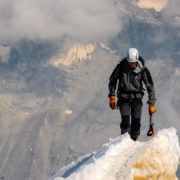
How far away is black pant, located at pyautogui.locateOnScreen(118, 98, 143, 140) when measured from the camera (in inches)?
652

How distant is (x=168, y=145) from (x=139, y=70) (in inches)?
222

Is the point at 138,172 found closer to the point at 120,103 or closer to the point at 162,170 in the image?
the point at 162,170

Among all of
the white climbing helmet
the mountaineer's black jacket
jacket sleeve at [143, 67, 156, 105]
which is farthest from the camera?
jacket sleeve at [143, 67, 156, 105]

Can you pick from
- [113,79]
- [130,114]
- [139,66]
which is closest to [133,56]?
[139,66]

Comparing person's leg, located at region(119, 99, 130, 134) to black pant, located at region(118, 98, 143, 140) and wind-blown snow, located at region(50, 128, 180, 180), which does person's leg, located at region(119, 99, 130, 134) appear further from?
wind-blown snow, located at region(50, 128, 180, 180)

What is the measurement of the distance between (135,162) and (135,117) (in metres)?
6.97

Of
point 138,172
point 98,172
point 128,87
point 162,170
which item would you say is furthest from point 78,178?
point 128,87

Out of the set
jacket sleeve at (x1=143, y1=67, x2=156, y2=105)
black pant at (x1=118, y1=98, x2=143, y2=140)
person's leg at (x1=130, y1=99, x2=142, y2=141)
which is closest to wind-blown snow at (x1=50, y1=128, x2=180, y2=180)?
black pant at (x1=118, y1=98, x2=143, y2=140)

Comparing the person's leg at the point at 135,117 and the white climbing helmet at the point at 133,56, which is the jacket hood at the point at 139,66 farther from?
the person's leg at the point at 135,117

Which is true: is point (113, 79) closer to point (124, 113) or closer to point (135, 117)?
point (124, 113)

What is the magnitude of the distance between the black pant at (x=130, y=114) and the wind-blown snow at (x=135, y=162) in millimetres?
4704

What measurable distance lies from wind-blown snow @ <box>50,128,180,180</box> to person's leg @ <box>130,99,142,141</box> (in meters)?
4.88

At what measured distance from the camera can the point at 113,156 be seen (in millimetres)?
10344

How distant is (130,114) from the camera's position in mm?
16906
